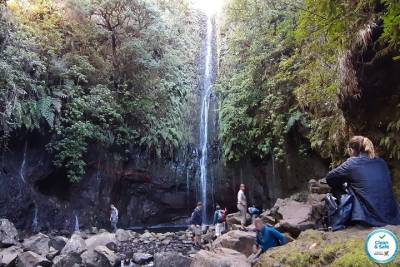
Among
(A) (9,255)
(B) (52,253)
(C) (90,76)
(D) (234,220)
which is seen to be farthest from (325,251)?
(C) (90,76)

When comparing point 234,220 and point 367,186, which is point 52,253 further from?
point 367,186

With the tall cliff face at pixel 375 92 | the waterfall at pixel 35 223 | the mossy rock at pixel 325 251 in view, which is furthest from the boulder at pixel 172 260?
the waterfall at pixel 35 223

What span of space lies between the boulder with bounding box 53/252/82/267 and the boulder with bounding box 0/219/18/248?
1.68 m

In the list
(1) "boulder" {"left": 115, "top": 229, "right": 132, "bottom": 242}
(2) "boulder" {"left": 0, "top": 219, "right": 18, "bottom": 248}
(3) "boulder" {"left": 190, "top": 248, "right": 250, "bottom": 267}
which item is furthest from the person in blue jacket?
(1) "boulder" {"left": 115, "top": 229, "right": 132, "bottom": 242}

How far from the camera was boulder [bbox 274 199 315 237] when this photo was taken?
770 centimetres

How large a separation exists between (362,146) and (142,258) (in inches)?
311

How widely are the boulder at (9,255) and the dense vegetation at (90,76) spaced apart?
3.42 meters

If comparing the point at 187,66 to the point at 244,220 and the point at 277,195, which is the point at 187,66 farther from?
the point at 244,220

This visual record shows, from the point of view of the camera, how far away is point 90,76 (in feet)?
50.3

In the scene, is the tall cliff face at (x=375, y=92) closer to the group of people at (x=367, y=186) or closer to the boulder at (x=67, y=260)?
the group of people at (x=367, y=186)

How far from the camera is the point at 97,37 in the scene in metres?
15.8

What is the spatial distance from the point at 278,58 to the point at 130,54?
584cm

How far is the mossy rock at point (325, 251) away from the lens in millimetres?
3178

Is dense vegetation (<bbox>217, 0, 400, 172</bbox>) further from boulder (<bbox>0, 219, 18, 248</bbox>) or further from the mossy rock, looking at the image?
boulder (<bbox>0, 219, 18, 248</bbox>)
